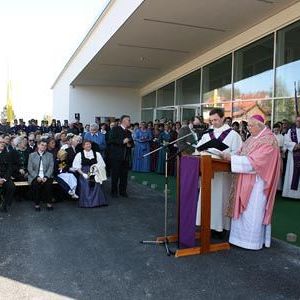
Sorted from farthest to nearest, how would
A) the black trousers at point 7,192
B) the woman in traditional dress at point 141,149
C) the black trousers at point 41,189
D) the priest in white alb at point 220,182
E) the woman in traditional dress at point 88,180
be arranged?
1. the woman in traditional dress at point 141,149
2. the woman in traditional dress at point 88,180
3. the black trousers at point 41,189
4. the black trousers at point 7,192
5. the priest in white alb at point 220,182

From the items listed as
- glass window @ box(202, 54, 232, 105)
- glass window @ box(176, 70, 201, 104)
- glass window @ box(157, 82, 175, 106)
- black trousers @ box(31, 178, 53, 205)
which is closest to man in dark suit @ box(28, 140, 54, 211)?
black trousers @ box(31, 178, 53, 205)

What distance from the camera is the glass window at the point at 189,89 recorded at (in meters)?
15.6

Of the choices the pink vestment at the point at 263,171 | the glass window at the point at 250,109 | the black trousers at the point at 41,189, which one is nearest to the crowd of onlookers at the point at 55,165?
the black trousers at the point at 41,189

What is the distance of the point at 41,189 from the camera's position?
26.0 ft

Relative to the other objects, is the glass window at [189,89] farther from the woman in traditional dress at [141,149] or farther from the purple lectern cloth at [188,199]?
the purple lectern cloth at [188,199]

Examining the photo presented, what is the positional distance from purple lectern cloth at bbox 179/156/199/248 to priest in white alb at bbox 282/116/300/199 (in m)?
4.48

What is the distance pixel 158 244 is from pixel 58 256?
1295 millimetres

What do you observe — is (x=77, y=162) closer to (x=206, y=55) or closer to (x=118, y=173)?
(x=118, y=173)

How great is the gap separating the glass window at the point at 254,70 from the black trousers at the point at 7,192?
22.5 feet

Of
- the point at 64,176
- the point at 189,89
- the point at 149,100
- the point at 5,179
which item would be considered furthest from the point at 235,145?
the point at 149,100

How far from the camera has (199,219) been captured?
5.48 m

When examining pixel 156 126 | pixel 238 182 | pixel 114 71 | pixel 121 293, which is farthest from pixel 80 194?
pixel 114 71

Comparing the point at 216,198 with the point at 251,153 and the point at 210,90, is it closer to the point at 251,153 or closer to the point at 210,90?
the point at 251,153

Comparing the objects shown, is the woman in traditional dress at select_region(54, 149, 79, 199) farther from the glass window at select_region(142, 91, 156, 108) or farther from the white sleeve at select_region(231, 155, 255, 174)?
the glass window at select_region(142, 91, 156, 108)
